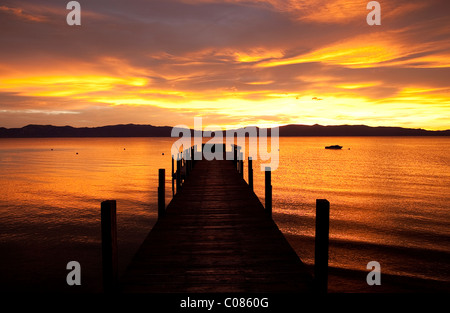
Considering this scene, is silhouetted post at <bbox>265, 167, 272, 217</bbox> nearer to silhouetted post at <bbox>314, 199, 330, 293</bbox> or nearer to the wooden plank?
the wooden plank

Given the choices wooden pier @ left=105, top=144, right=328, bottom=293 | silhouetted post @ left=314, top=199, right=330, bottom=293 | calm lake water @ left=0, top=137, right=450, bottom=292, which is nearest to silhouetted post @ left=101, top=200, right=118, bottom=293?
wooden pier @ left=105, top=144, right=328, bottom=293

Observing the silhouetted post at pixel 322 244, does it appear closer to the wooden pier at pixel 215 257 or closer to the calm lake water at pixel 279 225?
the wooden pier at pixel 215 257

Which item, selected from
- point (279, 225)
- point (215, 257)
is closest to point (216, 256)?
point (215, 257)

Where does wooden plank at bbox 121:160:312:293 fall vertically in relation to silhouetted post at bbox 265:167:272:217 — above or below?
below

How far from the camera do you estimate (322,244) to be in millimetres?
4855

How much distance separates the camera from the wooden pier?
15.9 ft

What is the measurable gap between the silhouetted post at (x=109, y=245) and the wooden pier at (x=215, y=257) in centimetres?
22

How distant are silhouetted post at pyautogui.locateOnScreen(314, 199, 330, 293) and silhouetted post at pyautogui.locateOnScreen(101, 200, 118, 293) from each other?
3119 millimetres

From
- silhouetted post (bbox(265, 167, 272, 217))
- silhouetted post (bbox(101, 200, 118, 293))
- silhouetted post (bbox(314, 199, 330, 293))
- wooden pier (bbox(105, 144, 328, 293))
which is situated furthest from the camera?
silhouetted post (bbox(265, 167, 272, 217))

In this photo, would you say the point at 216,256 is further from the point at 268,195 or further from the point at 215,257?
the point at 268,195

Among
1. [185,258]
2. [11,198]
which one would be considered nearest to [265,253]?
[185,258]

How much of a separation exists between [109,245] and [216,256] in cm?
217
